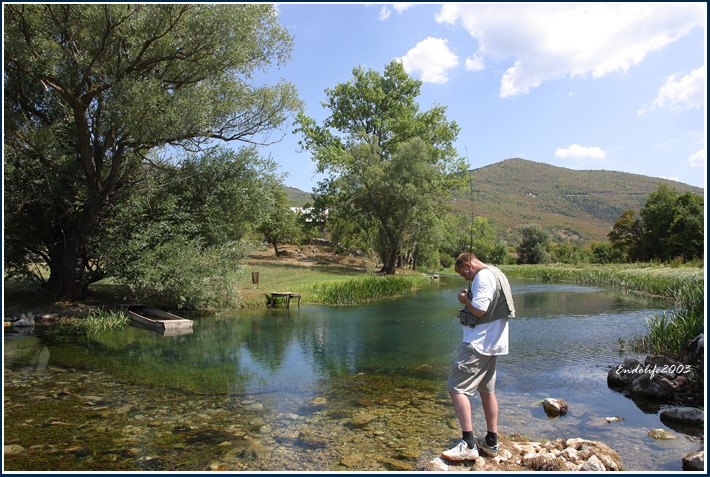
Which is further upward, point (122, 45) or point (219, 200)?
point (122, 45)

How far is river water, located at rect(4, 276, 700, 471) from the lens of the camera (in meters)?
4.96

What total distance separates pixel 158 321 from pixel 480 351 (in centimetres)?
1135

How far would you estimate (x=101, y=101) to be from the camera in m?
13.3

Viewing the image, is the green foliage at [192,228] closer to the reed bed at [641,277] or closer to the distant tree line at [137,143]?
the distant tree line at [137,143]

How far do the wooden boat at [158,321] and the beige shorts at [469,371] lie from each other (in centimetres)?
1058

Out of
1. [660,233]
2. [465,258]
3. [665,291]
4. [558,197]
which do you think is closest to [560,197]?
[558,197]

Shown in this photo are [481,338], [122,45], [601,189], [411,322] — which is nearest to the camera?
[481,338]

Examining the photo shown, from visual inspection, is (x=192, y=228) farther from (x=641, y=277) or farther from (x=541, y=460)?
(x=641, y=277)

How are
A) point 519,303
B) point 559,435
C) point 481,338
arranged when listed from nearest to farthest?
point 481,338
point 559,435
point 519,303

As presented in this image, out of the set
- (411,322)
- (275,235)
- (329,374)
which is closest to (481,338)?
(329,374)

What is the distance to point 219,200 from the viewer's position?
52.9 feet

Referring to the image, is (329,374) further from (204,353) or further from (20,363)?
(20,363)

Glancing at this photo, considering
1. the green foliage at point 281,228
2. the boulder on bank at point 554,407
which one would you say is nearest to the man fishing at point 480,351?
the boulder on bank at point 554,407

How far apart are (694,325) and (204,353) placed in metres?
11.0
